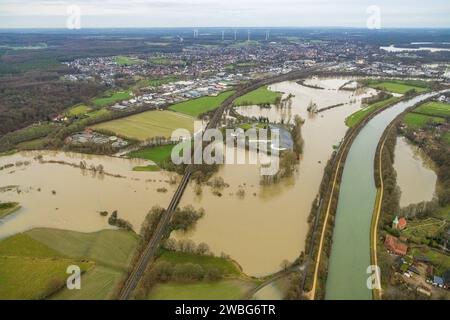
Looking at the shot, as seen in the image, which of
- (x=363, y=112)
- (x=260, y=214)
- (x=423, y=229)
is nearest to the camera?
(x=423, y=229)

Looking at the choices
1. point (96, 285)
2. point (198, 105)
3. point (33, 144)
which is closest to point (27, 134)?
point (33, 144)

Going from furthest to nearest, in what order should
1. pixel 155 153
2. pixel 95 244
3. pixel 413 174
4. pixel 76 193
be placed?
pixel 155 153
pixel 413 174
pixel 76 193
pixel 95 244

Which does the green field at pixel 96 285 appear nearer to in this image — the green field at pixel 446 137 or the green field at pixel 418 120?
the green field at pixel 446 137

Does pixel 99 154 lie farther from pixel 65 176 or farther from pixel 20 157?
pixel 20 157

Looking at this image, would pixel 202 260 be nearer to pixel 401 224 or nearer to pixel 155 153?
pixel 401 224

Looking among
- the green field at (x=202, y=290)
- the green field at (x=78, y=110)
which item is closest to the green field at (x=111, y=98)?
the green field at (x=78, y=110)

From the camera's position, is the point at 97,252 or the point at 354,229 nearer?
the point at 97,252
